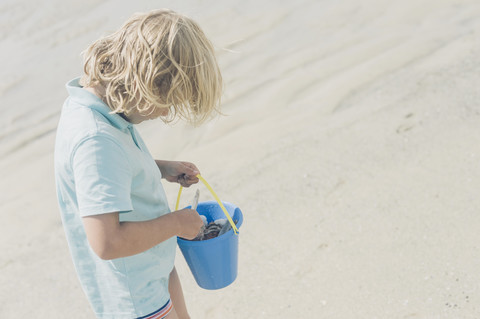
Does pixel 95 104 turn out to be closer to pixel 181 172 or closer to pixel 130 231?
pixel 130 231

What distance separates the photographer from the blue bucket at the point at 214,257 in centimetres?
184

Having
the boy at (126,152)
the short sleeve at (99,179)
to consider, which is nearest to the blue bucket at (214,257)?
the boy at (126,152)

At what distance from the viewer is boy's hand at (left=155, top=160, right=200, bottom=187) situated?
196 centimetres

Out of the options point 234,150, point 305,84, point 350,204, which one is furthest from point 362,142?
point 305,84

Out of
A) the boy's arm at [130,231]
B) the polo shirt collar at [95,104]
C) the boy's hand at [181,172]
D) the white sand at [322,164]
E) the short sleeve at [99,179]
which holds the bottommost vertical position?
the white sand at [322,164]

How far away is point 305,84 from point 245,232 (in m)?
1.90

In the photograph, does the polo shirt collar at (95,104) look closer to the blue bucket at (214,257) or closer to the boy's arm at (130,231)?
the boy's arm at (130,231)

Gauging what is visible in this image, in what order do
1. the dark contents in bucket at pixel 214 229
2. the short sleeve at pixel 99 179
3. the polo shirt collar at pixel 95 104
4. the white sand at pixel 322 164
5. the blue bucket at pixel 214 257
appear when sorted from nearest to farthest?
the short sleeve at pixel 99 179 → the polo shirt collar at pixel 95 104 → the blue bucket at pixel 214 257 → the dark contents in bucket at pixel 214 229 → the white sand at pixel 322 164

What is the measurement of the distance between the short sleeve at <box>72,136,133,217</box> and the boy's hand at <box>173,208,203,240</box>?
0.21 meters

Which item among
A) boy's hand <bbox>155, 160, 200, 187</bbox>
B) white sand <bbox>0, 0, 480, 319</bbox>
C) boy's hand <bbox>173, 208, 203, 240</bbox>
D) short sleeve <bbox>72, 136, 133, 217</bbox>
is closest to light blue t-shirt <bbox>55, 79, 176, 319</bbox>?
short sleeve <bbox>72, 136, 133, 217</bbox>

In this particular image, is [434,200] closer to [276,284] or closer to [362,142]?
[362,142]

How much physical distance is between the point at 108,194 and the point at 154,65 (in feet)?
1.12

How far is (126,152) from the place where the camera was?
4.79 feet

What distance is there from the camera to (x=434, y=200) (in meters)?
2.90
